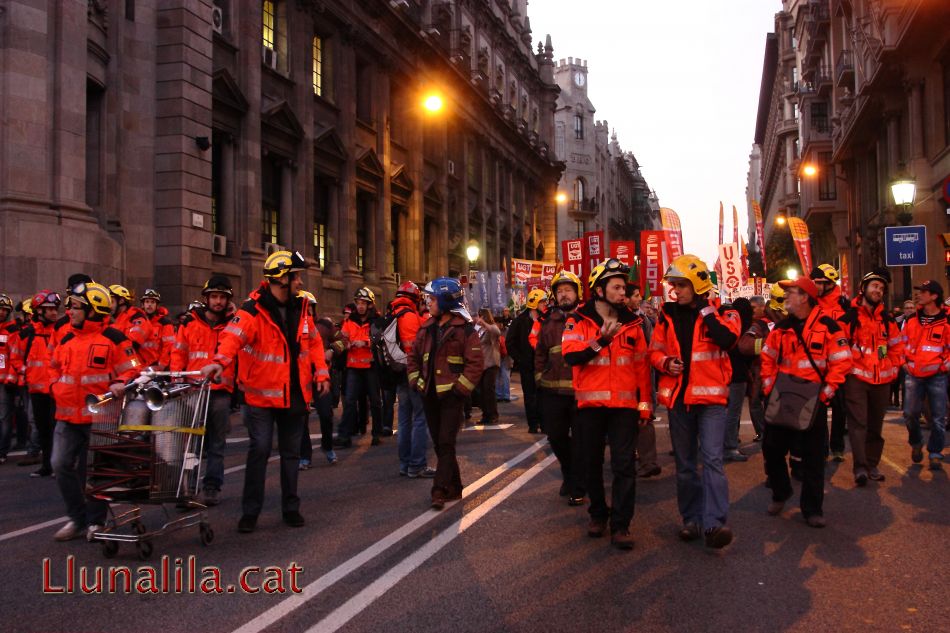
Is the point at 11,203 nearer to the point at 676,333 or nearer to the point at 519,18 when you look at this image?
the point at 676,333

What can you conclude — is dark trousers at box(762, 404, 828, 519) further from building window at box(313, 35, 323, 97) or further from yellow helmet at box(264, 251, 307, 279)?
building window at box(313, 35, 323, 97)

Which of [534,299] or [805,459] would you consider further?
[534,299]

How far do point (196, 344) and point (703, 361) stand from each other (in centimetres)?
554

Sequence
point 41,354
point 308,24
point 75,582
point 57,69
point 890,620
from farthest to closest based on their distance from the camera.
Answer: point 308,24 < point 57,69 < point 41,354 < point 75,582 < point 890,620

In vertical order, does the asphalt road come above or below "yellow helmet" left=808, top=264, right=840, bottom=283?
below

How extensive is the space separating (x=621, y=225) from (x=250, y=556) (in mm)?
104635

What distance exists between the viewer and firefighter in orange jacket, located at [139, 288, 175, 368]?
39.4 ft

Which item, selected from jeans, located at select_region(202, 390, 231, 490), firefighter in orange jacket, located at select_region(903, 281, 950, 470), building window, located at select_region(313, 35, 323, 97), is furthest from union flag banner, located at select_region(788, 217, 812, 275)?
jeans, located at select_region(202, 390, 231, 490)

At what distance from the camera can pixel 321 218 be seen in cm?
2939

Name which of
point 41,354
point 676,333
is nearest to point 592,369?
point 676,333

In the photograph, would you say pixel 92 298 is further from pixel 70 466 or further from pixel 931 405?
pixel 931 405

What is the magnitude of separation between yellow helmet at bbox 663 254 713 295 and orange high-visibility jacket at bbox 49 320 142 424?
4135mm

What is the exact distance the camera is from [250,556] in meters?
6.05

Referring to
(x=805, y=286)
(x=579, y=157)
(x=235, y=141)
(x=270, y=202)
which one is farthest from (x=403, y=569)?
(x=579, y=157)
